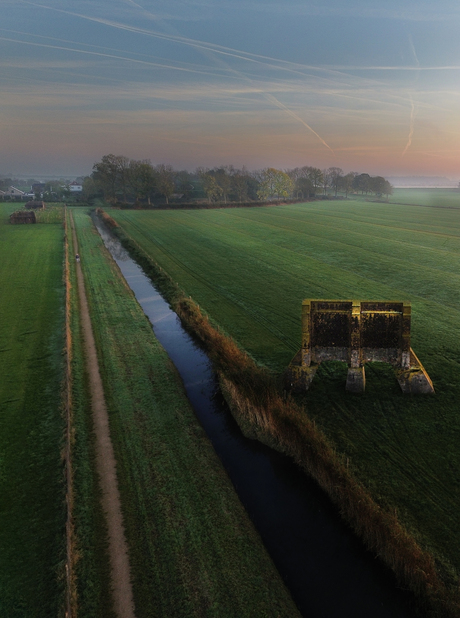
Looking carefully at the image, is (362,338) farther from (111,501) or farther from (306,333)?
(111,501)

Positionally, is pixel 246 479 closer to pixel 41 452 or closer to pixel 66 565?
pixel 66 565

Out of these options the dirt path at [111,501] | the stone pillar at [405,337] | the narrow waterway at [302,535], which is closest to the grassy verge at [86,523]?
the dirt path at [111,501]

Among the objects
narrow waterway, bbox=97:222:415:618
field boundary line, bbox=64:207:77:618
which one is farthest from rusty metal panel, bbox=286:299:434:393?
field boundary line, bbox=64:207:77:618

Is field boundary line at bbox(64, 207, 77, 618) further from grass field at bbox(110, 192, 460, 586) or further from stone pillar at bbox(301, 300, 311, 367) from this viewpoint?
stone pillar at bbox(301, 300, 311, 367)

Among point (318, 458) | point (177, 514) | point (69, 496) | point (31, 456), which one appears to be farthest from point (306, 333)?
point (31, 456)

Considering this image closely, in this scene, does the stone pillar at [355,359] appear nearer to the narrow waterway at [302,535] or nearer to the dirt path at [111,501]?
the narrow waterway at [302,535]

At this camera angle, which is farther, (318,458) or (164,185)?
(164,185)
